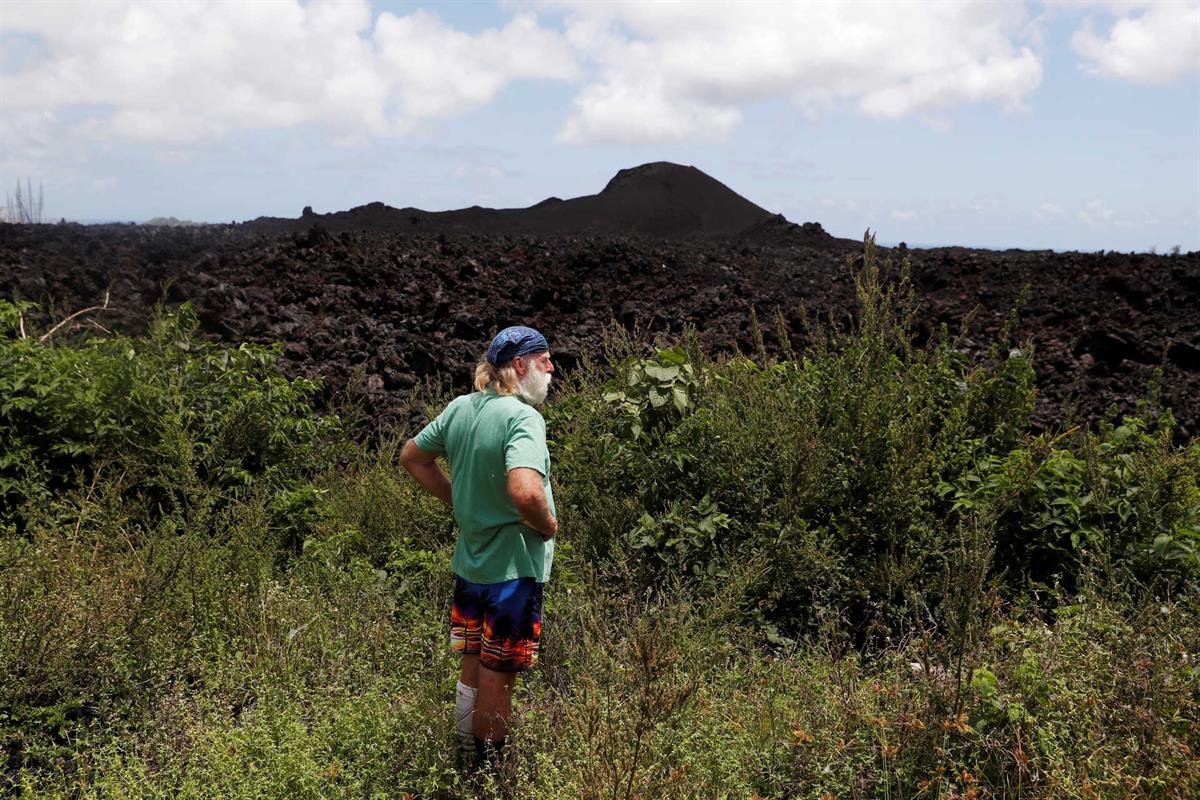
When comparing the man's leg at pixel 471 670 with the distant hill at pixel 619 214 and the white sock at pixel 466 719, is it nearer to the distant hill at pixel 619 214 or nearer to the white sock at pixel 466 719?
the white sock at pixel 466 719

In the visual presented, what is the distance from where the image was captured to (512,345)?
11.1 feet

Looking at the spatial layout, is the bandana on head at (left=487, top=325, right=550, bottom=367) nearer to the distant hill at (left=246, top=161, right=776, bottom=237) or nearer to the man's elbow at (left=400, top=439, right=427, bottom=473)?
the man's elbow at (left=400, top=439, right=427, bottom=473)

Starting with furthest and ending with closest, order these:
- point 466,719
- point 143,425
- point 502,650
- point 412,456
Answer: point 143,425
point 412,456
point 466,719
point 502,650

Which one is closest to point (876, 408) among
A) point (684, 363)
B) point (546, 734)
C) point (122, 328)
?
point (684, 363)

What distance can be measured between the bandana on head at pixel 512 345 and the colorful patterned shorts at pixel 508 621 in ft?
2.49

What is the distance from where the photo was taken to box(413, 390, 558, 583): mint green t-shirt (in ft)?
10.7

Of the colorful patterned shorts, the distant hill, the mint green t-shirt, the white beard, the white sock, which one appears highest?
the distant hill

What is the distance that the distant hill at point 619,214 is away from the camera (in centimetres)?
2188

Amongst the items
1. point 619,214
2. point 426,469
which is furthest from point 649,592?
point 619,214

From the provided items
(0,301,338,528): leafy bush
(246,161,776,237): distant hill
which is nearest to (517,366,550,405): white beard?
(0,301,338,528): leafy bush

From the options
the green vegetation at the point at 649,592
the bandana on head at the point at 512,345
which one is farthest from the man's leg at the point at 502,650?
the bandana on head at the point at 512,345

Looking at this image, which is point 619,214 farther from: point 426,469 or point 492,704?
point 492,704

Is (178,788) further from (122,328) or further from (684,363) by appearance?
(122,328)

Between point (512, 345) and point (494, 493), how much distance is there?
511 mm
